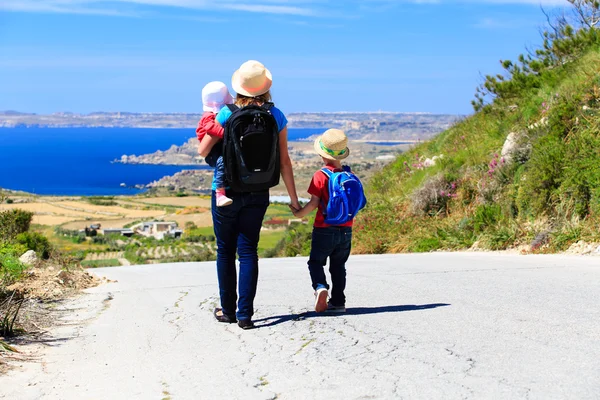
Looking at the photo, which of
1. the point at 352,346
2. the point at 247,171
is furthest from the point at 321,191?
the point at 352,346

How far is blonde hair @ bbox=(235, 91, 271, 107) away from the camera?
600cm

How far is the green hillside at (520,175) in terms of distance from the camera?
11242mm

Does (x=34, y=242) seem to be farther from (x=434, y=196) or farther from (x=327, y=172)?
(x=327, y=172)

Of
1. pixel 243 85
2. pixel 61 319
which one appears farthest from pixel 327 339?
pixel 61 319

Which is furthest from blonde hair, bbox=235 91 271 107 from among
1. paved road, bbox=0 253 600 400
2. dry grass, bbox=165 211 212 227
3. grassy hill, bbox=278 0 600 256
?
dry grass, bbox=165 211 212 227

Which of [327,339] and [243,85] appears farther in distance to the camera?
[243,85]

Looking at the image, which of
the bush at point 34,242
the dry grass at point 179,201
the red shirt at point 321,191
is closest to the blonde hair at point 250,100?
the red shirt at point 321,191

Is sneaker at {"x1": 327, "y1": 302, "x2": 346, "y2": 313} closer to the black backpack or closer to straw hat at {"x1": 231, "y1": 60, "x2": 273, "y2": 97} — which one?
the black backpack

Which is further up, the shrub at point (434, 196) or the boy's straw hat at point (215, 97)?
the boy's straw hat at point (215, 97)

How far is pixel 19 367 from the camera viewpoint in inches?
201

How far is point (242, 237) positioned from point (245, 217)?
17 centimetres

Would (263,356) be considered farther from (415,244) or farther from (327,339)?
(415,244)

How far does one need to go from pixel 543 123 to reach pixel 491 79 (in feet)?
17.5

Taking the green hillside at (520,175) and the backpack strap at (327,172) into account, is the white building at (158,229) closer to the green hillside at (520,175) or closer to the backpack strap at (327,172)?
the green hillside at (520,175)
